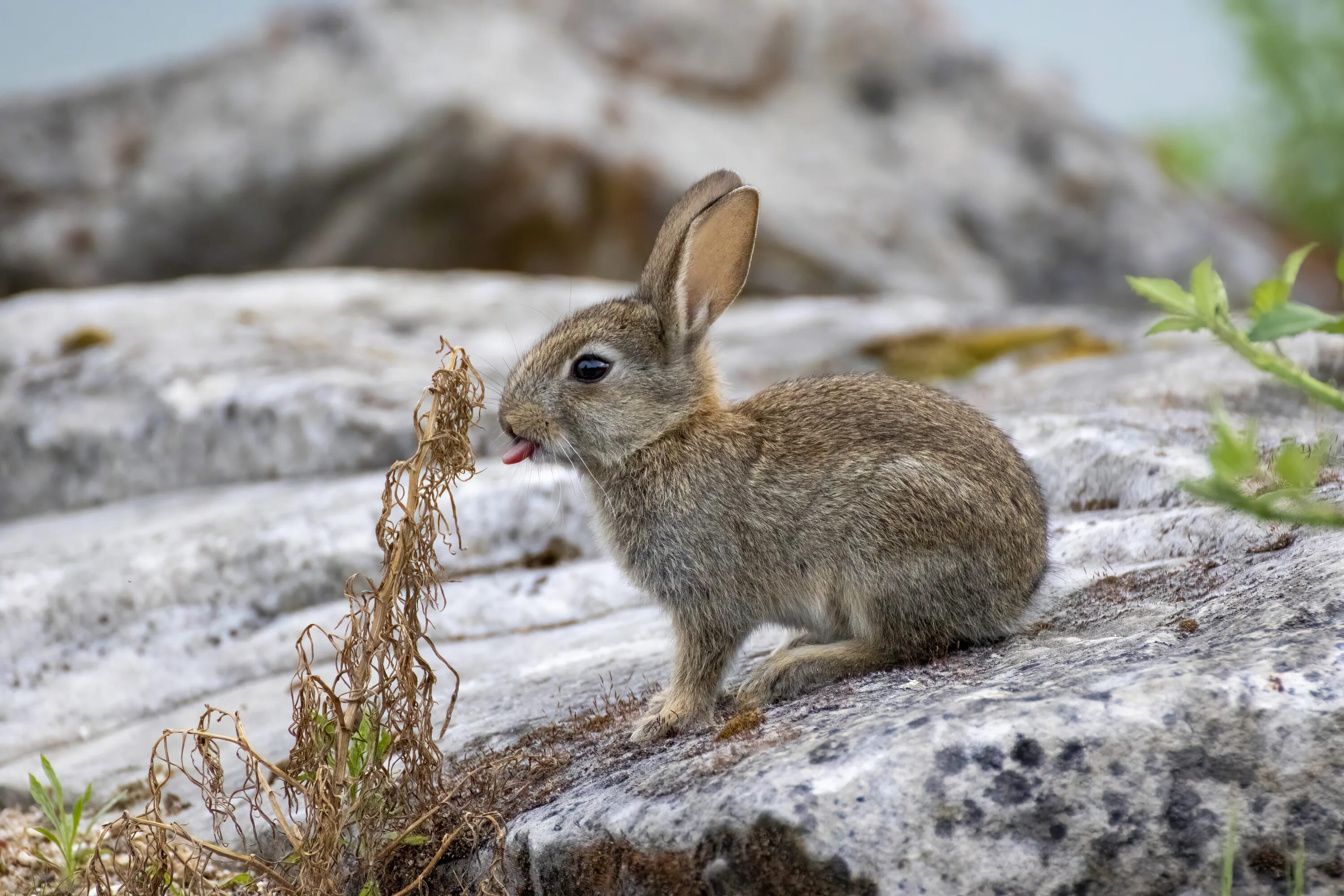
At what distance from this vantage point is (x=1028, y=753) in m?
3.55

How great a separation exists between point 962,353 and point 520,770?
793cm

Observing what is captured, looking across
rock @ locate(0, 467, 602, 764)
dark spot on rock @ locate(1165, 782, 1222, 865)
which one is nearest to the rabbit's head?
rock @ locate(0, 467, 602, 764)

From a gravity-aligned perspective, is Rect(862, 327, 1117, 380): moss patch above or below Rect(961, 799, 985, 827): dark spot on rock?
above

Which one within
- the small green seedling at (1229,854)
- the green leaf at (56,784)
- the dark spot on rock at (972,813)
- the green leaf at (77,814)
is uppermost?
the green leaf at (56,784)

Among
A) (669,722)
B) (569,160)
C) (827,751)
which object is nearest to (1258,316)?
(827,751)

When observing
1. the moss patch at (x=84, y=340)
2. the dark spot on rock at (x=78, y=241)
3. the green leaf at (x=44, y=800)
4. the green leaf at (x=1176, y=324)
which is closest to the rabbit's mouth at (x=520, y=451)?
the green leaf at (x=44, y=800)

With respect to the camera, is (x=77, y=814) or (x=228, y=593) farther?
(x=228, y=593)

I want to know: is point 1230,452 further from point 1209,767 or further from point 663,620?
point 663,620

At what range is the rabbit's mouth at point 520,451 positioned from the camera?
5.45 m

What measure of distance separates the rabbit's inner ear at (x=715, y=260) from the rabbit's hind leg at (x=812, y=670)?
62.1 inches

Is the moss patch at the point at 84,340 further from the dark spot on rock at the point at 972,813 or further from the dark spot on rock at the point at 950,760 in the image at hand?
the dark spot on rock at the point at 972,813

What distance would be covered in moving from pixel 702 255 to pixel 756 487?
109cm

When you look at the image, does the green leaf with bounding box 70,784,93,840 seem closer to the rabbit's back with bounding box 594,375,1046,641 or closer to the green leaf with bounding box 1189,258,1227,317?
the rabbit's back with bounding box 594,375,1046,641

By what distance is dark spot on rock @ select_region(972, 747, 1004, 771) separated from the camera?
3.54m
